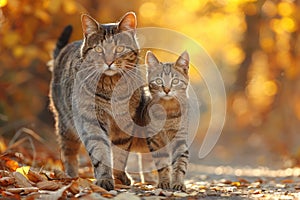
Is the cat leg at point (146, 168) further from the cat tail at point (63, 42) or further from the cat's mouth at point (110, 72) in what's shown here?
the cat tail at point (63, 42)

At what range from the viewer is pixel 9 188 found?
3.54m

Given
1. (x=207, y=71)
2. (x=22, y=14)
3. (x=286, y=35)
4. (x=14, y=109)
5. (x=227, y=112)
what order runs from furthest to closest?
(x=227, y=112)
(x=286, y=35)
(x=207, y=71)
(x=14, y=109)
(x=22, y=14)

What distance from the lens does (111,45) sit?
13.3 ft

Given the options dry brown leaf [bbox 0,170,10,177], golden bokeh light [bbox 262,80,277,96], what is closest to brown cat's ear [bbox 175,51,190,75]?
dry brown leaf [bbox 0,170,10,177]

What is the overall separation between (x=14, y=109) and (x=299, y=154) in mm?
4081

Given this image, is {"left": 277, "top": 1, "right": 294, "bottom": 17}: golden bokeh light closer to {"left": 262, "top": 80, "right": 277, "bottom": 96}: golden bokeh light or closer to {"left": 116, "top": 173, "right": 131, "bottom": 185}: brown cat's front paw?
{"left": 262, "top": 80, "right": 277, "bottom": 96}: golden bokeh light

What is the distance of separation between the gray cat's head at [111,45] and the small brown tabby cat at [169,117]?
259mm

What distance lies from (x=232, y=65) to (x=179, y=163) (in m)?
11.1

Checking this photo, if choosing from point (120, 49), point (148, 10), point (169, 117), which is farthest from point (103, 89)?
point (148, 10)

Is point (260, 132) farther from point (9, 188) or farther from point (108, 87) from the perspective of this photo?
point (9, 188)

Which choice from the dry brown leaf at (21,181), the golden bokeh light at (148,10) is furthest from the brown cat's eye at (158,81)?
the golden bokeh light at (148,10)

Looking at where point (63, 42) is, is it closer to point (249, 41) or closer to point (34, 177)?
point (34, 177)

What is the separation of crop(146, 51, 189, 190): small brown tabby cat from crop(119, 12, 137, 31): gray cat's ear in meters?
0.27

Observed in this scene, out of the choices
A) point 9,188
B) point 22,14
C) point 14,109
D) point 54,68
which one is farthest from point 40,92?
point 9,188
